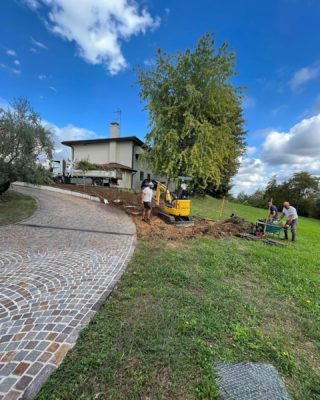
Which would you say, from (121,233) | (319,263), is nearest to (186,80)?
(121,233)

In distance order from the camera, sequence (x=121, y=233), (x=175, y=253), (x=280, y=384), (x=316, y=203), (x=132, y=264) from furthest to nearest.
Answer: (x=316, y=203)
(x=121, y=233)
(x=175, y=253)
(x=132, y=264)
(x=280, y=384)

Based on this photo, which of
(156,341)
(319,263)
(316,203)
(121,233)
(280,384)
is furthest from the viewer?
(316,203)

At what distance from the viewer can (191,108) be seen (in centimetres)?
1562

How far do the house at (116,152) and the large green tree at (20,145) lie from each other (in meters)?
12.9

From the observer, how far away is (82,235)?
662 centimetres

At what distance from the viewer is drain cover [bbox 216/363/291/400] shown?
1.84 metres

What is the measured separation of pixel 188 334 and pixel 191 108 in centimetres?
1562

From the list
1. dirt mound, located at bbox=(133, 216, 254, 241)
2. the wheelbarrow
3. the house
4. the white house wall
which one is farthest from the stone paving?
the white house wall

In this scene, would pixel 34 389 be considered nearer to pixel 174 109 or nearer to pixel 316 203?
pixel 174 109

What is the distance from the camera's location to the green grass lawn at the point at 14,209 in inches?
314

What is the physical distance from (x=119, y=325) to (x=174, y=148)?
1417 cm

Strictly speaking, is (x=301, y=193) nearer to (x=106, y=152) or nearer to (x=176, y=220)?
(x=106, y=152)

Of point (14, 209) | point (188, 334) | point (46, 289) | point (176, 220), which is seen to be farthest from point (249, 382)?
point (14, 209)

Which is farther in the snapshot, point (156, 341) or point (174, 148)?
point (174, 148)
